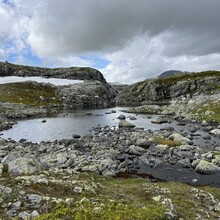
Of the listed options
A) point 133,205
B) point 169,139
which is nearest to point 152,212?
point 133,205

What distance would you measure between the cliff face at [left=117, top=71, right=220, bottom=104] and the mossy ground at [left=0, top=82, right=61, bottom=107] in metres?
43.6

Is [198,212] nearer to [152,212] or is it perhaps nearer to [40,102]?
[152,212]

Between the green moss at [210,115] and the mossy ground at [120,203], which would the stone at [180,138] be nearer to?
the mossy ground at [120,203]

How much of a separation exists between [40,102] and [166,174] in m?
100

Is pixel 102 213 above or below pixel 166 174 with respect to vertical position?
above

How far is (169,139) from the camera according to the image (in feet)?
147

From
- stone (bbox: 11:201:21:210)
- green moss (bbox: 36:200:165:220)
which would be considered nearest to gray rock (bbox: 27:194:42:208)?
stone (bbox: 11:201:21:210)

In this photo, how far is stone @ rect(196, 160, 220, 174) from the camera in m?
29.5

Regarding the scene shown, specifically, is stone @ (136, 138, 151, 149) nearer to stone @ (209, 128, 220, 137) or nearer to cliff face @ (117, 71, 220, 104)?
stone @ (209, 128, 220, 137)

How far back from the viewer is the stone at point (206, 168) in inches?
1160

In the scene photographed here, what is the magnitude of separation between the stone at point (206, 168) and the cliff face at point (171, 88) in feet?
359

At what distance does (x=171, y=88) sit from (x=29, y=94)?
258 ft

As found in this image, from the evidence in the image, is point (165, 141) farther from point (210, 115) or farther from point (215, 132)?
point (210, 115)

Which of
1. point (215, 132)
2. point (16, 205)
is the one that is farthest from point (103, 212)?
point (215, 132)
